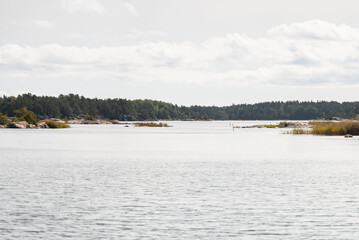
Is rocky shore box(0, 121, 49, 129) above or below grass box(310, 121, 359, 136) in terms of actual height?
above

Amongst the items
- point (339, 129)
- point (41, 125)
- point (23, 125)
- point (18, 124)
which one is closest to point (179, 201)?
point (339, 129)

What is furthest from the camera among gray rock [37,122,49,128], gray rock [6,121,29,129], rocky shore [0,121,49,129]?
gray rock [37,122,49,128]

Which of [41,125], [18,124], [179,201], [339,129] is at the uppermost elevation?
[18,124]

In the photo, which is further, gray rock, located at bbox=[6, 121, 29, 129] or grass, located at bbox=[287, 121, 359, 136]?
gray rock, located at bbox=[6, 121, 29, 129]

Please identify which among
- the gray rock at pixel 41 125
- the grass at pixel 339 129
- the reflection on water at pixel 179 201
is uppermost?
the gray rock at pixel 41 125

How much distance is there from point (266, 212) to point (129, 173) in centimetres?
1661

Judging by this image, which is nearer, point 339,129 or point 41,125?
point 339,129

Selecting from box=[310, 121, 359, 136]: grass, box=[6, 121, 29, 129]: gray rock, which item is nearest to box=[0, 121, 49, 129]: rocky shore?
box=[6, 121, 29, 129]: gray rock

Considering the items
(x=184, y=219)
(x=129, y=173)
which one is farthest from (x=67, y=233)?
(x=129, y=173)

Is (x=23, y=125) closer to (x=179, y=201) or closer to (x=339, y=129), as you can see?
(x=339, y=129)

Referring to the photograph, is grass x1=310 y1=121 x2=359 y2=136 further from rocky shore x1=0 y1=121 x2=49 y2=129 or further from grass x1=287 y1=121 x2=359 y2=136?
rocky shore x1=0 y1=121 x2=49 y2=129

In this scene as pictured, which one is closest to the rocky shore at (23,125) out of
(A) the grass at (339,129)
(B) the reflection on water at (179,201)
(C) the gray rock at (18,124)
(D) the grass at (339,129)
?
(C) the gray rock at (18,124)

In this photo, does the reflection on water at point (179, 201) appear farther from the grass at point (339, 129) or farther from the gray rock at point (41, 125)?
the gray rock at point (41, 125)

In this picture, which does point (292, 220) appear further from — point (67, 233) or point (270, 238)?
point (67, 233)
